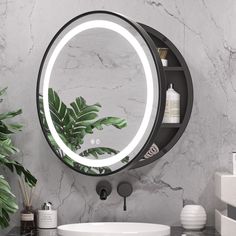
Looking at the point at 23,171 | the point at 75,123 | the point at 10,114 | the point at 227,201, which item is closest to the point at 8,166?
the point at 23,171

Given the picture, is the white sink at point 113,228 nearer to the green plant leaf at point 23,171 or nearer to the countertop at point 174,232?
the countertop at point 174,232

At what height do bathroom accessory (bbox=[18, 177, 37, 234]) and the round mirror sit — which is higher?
the round mirror

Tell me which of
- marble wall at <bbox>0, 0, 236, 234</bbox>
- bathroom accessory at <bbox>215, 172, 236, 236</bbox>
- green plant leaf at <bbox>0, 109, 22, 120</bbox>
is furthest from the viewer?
marble wall at <bbox>0, 0, 236, 234</bbox>

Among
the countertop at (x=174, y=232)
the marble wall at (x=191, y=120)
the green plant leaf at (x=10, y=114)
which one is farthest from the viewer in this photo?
the marble wall at (x=191, y=120)

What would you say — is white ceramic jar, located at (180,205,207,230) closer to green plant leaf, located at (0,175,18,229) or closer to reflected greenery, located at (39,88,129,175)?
reflected greenery, located at (39,88,129,175)

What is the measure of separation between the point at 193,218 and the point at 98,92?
2.19ft

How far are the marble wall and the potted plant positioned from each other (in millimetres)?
78

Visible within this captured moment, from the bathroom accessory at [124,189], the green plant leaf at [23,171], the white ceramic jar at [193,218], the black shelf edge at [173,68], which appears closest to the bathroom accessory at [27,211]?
the green plant leaf at [23,171]

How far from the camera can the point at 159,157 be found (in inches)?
115

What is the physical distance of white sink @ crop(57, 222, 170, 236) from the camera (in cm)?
258

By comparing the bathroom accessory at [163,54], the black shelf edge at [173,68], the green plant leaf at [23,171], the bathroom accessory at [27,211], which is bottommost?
the bathroom accessory at [27,211]

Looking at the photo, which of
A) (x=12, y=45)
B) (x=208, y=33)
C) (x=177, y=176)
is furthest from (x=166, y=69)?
(x=12, y=45)

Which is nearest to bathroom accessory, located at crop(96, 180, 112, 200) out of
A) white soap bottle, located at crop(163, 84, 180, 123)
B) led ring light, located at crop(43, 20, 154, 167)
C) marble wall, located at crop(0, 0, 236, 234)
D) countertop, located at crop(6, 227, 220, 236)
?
marble wall, located at crop(0, 0, 236, 234)

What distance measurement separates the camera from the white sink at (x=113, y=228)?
2576mm
